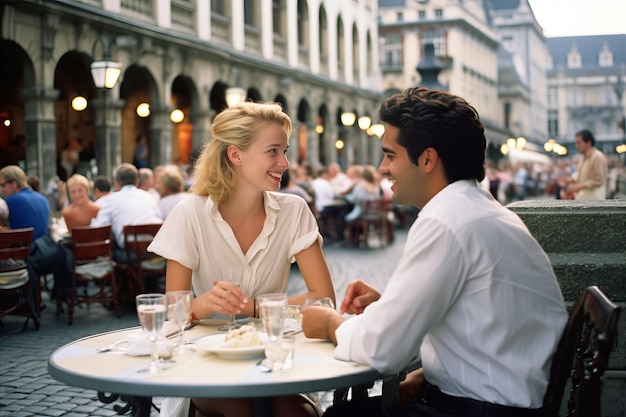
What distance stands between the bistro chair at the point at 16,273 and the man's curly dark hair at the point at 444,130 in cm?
614

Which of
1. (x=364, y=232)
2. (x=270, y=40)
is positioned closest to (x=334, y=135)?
(x=270, y=40)

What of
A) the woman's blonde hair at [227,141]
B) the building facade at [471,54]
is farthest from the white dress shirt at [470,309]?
the building facade at [471,54]

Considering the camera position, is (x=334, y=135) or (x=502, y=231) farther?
(x=334, y=135)

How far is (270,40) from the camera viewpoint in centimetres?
2733

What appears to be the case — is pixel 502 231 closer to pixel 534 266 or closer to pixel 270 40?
pixel 534 266

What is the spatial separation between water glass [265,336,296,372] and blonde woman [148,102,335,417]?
3.94 ft

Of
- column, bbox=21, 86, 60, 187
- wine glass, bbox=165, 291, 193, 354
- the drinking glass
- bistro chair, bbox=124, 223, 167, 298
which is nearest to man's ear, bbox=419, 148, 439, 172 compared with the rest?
the drinking glass

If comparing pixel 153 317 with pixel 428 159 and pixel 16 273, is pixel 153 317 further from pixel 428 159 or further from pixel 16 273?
pixel 16 273

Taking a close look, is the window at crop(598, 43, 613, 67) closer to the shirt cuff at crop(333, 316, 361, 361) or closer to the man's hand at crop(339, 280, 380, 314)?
the man's hand at crop(339, 280, 380, 314)

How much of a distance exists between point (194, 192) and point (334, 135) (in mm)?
29548

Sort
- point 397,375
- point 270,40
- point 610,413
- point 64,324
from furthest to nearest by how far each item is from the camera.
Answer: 1. point 270,40
2. point 64,324
3. point 610,413
4. point 397,375

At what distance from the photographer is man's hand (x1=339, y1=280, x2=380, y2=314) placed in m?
3.33

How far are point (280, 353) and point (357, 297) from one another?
2.48 ft

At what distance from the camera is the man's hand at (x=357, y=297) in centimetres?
333
